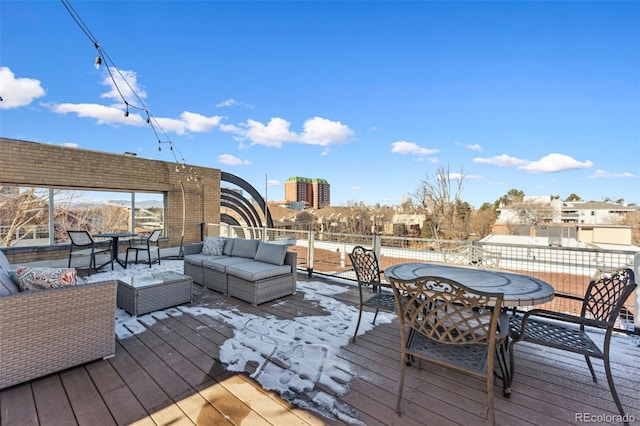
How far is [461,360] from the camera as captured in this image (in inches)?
68.7

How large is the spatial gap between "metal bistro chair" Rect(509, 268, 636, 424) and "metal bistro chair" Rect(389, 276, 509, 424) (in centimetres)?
25

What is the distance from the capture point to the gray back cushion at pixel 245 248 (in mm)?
4912

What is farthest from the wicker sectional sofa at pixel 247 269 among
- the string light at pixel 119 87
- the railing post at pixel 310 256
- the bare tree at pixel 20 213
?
the bare tree at pixel 20 213

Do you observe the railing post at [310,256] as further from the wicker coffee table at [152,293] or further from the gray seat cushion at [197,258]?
the wicker coffee table at [152,293]

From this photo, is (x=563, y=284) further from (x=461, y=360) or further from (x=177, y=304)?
(x=177, y=304)

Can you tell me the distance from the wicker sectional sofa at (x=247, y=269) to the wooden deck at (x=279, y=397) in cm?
130

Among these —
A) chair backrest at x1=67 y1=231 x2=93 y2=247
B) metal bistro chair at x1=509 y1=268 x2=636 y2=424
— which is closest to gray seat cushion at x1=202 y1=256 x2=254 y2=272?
chair backrest at x1=67 y1=231 x2=93 y2=247

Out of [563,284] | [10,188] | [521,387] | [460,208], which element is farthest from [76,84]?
[460,208]

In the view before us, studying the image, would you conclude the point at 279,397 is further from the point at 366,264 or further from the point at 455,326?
the point at 366,264

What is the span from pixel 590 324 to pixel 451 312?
1023mm

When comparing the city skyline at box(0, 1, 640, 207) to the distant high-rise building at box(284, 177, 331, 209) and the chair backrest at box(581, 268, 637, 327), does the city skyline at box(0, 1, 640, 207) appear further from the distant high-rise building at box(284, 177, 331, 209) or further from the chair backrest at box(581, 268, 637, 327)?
Result: the distant high-rise building at box(284, 177, 331, 209)

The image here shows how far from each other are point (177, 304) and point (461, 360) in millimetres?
3586

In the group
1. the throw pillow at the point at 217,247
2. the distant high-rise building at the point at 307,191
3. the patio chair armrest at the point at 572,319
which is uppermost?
the distant high-rise building at the point at 307,191

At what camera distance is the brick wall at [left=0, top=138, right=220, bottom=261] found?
19.6 ft
